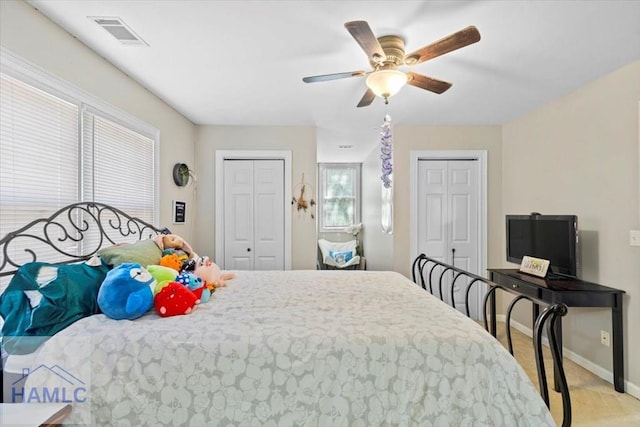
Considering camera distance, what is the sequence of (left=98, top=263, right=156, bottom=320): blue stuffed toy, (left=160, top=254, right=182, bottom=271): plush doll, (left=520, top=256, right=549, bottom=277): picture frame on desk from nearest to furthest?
(left=98, top=263, right=156, bottom=320): blue stuffed toy
(left=160, top=254, right=182, bottom=271): plush doll
(left=520, top=256, right=549, bottom=277): picture frame on desk

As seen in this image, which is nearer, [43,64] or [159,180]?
[43,64]

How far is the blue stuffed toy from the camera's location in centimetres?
144

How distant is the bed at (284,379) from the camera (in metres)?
1.25

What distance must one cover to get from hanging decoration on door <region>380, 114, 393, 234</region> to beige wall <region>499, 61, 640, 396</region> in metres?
1.57

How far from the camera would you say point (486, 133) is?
3.90 metres

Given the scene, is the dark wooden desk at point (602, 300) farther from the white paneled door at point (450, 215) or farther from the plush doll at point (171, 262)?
the plush doll at point (171, 262)

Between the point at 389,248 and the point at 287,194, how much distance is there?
1.53m

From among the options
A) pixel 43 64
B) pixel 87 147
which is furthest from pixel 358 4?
pixel 87 147

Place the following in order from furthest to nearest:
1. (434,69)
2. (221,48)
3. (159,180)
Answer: (159,180) < (434,69) < (221,48)

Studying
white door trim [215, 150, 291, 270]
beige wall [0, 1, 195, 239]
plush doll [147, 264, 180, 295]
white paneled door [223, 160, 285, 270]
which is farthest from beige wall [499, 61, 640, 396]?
beige wall [0, 1, 195, 239]

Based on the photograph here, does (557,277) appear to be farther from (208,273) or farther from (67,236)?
(67,236)

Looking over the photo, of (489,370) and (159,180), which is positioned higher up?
(159,180)

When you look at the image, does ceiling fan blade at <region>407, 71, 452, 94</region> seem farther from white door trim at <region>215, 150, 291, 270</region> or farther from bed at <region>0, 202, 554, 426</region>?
white door trim at <region>215, 150, 291, 270</region>

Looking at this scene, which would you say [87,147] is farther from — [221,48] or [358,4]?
[358,4]
